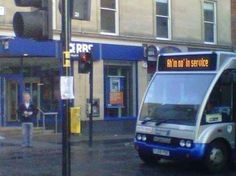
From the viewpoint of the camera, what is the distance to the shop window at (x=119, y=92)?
2728 centimetres

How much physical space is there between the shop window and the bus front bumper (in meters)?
13.6

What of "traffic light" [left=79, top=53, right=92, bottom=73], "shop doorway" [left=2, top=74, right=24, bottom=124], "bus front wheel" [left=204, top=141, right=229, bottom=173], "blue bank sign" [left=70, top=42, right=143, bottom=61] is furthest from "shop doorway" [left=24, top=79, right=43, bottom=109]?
"bus front wheel" [left=204, top=141, right=229, bottom=173]

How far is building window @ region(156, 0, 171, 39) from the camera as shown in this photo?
29547 mm

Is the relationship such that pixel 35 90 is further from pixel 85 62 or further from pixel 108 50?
pixel 85 62

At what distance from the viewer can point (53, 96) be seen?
25.8 m

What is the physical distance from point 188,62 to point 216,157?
222cm

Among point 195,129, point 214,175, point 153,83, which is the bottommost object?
point 214,175

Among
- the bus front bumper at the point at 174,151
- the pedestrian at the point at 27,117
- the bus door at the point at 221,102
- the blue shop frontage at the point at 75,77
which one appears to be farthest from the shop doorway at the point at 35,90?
the bus door at the point at 221,102

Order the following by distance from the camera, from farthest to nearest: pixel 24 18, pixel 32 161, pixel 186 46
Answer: pixel 186 46, pixel 32 161, pixel 24 18

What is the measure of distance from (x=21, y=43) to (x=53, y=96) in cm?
311

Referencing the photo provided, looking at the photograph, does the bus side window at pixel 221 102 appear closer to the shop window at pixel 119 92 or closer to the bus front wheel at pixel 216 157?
the bus front wheel at pixel 216 157

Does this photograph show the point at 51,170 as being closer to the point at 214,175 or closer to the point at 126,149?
the point at 214,175

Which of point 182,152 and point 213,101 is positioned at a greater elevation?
point 213,101

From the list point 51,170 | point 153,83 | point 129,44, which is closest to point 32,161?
point 51,170
